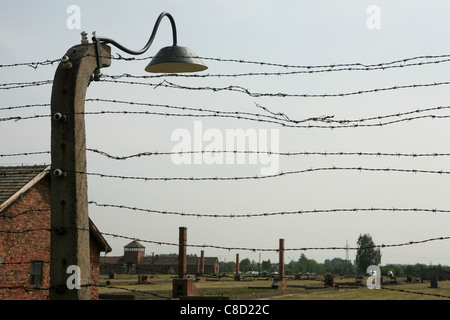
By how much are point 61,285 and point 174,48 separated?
8.62 feet

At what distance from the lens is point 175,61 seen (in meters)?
5.84

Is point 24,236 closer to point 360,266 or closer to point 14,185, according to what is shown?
point 14,185

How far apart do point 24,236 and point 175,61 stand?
50.7 ft

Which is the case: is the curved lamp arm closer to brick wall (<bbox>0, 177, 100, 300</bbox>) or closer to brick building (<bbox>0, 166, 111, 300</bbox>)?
brick building (<bbox>0, 166, 111, 300</bbox>)

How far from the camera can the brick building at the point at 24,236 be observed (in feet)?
61.3

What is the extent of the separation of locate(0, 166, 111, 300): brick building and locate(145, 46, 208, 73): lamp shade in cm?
1334
